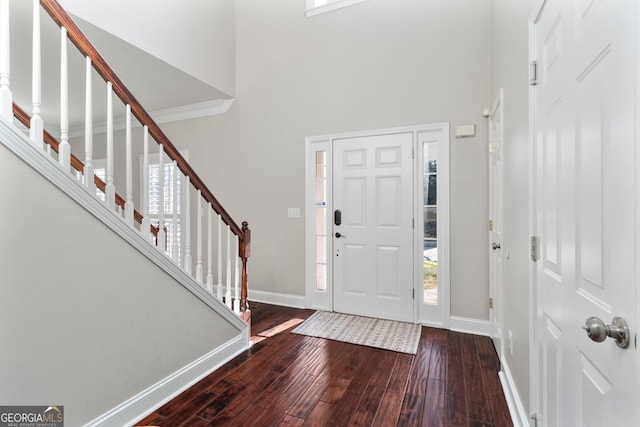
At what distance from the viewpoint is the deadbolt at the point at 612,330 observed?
0.69m

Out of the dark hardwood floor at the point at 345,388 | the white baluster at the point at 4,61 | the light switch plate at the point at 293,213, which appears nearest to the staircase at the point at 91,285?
the white baluster at the point at 4,61

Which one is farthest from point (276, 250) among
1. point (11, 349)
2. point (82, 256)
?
point (11, 349)

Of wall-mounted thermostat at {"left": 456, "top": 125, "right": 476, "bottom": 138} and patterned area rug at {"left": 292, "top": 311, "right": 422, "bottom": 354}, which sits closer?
patterned area rug at {"left": 292, "top": 311, "right": 422, "bottom": 354}

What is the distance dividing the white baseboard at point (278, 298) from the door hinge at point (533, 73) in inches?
116

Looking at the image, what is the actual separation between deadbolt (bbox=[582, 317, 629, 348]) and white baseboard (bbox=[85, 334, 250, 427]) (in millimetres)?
2069

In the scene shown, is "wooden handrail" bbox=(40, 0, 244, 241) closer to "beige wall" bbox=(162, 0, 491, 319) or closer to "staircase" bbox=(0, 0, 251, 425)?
"staircase" bbox=(0, 0, 251, 425)

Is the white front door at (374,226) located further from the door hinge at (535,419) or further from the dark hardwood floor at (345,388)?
the door hinge at (535,419)

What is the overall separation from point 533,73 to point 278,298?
3265mm

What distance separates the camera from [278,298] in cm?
379

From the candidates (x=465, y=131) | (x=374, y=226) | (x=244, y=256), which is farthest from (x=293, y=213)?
(x=465, y=131)

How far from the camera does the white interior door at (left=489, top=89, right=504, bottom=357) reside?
229 centimetres

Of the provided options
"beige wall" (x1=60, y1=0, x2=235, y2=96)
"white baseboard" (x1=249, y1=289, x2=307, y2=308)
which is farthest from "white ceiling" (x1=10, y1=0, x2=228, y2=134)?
"white baseboard" (x1=249, y1=289, x2=307, y2=308)

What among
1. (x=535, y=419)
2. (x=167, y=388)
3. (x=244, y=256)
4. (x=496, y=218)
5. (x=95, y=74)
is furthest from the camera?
(x=95, y=74)

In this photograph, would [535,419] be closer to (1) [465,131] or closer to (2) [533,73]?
(2) [533,73]
